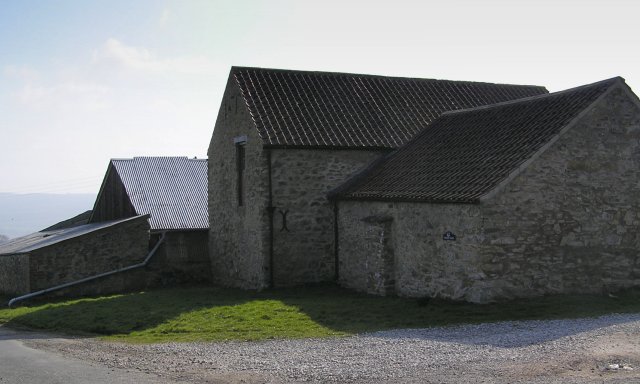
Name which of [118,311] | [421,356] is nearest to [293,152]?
[118,311]

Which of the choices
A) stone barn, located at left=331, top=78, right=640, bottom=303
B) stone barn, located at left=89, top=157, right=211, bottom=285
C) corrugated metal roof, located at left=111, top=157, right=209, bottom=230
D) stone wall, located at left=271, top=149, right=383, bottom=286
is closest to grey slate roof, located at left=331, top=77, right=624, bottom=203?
stone barn, located at left=331, top=78, right=640, bottom=303

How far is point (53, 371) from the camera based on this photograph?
1175cm

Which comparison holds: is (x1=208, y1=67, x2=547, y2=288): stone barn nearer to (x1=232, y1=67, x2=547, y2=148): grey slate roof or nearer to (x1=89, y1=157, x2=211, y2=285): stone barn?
(x1=232, y1=67, x2=547, y2=148): grey slate roof

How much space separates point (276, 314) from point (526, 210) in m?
6.31

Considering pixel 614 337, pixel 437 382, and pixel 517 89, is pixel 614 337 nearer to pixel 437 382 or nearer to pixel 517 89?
pixel 437 382

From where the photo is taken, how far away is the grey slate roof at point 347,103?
23.2m

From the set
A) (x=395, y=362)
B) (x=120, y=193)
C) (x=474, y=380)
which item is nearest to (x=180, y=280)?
(x=120, y=193)

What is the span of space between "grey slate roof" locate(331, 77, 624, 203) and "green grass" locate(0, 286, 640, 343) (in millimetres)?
2672

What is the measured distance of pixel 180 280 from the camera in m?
27.1

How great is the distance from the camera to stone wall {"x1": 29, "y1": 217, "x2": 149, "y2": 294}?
78.8 ft

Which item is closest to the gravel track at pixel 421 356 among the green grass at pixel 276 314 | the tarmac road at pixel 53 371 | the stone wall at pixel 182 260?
the tarmac road at pixel 53 371

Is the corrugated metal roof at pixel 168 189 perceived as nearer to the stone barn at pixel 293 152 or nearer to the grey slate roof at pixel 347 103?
the stone barn at pixel 293 152

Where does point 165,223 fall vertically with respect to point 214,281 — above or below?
above

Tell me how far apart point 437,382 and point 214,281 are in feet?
59.2
